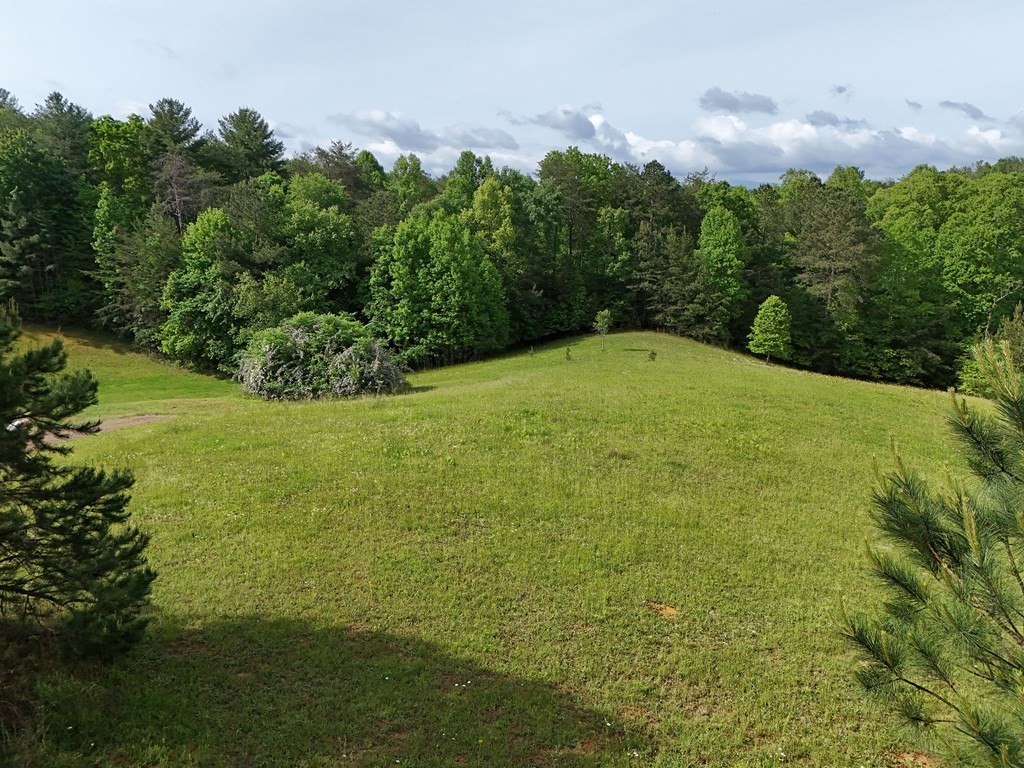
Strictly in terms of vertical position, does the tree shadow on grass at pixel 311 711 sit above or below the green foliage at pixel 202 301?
below

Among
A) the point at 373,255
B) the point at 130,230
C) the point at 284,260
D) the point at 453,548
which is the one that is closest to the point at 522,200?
the point at 373,255

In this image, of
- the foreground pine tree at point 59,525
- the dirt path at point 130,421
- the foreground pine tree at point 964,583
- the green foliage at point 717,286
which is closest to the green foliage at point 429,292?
the green foliage at point 717,286

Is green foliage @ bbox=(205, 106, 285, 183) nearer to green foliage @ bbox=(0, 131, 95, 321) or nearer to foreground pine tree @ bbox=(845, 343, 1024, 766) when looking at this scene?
green foliage @ bbox=(0, 131, 95, 321)

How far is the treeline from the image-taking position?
44844 mm

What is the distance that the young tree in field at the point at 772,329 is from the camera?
150ft

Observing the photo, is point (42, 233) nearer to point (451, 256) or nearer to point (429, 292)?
point (429, 292)

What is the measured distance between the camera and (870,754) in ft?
24.4

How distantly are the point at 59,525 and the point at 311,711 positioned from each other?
359 centimetres

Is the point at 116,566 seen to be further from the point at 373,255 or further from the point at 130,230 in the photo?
the point at 130,230

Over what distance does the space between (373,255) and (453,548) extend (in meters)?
39.4

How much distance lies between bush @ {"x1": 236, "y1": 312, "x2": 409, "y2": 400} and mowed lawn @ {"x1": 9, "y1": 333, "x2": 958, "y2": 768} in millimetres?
5023

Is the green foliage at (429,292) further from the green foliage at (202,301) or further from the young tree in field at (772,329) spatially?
the young tree in field at (772,329)

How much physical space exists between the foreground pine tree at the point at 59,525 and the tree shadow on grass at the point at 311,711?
2.56 feet

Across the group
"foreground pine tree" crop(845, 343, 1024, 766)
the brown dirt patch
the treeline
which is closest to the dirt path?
the brown dirt patch
